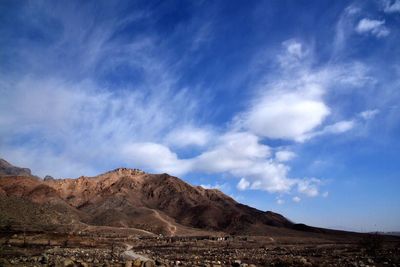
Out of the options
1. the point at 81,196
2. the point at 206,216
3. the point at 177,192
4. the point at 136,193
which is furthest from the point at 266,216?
the point at 81,196

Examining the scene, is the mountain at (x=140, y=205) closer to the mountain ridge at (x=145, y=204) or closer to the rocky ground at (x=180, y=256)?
the mountain ridge at (x=145, y=204)

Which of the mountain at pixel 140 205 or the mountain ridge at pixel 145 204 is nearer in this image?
the mountain at pixel 140 205

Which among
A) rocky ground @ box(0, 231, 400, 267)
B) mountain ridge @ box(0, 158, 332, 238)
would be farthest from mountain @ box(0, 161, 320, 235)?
rocky ground @ box(0, 231, 400, 267)

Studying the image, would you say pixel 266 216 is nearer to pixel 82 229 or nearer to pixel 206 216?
pixel 206 216

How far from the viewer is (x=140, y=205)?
552 feet

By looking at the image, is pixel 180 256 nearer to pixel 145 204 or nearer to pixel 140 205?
pixel 140 205

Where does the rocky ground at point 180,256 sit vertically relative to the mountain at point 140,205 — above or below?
below

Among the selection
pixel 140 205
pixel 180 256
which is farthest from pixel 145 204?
pixel 180 256

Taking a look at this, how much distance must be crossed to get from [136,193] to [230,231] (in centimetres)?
5497

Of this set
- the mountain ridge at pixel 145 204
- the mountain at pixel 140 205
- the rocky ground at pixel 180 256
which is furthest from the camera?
the mountain ridge at pixel 145 204

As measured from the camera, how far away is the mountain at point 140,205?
13388 centimetres

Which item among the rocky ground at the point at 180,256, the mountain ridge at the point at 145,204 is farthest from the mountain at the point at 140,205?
the rocky ground at the point at 180,256

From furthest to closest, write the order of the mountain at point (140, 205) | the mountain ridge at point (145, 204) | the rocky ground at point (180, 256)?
the mountain ridge at point (145, 204) → the mountain at point (140, 205) → the rocky ground at point (180, 256)

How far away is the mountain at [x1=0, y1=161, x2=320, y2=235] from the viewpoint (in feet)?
439
